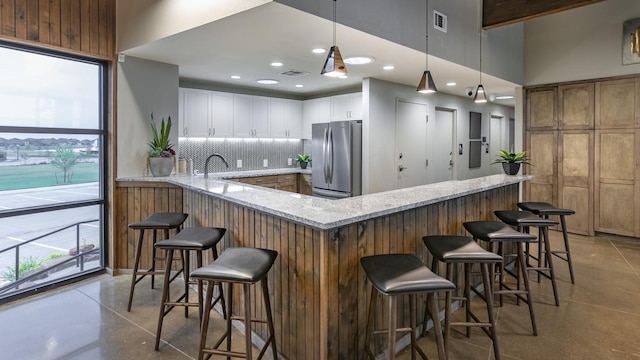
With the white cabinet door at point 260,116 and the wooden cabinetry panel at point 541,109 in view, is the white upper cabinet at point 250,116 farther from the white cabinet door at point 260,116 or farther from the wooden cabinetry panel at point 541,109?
the wooden cabinetry panel at point 541,109

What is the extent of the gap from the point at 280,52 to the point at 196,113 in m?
2.14

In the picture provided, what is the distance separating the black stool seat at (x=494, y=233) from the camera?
103 inches

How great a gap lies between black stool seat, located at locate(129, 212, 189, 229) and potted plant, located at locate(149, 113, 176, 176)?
→ 833mm

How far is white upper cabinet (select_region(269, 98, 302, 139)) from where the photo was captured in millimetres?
6293

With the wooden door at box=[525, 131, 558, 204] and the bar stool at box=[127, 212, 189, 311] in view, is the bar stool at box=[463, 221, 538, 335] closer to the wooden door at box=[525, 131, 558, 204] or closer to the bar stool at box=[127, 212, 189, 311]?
the bar stool at box=[127, 212, 189, 311]

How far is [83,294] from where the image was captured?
3.30 metres

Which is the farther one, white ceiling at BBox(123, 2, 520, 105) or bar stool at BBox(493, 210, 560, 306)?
bar stool at BBox(493, 210, 560, 306)

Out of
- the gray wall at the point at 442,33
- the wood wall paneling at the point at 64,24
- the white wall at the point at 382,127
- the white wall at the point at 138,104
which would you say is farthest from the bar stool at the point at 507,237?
the wood wall paneling at the point at 64,24

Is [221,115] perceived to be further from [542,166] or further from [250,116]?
[542,166]

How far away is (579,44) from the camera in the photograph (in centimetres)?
540

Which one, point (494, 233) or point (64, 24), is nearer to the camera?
point (494, 233)

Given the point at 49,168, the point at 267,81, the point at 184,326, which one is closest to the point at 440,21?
the point at 267,81

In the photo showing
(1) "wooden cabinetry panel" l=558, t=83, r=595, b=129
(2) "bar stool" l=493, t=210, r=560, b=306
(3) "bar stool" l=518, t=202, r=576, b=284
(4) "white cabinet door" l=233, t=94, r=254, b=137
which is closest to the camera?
(2) "bar stool" l=493, t=210, r=560, b=306

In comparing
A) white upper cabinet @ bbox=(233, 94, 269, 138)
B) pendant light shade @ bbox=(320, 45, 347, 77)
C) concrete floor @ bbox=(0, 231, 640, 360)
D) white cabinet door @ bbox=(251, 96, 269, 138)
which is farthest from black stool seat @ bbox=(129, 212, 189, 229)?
white cabinet door @ bbox=(251, 96, 269, 138)
